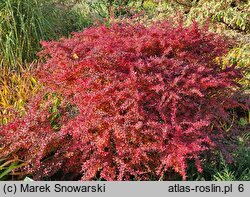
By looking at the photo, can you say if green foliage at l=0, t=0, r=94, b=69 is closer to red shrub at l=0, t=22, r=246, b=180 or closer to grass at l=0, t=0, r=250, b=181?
grass at l=0, t=0, r=250, b=181

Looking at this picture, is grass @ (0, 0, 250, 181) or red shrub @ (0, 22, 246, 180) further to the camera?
grass @ (0, 0, 250, 181)

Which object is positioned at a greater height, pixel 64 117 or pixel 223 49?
pixel 223 49

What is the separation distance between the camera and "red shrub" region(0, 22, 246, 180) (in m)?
3.07

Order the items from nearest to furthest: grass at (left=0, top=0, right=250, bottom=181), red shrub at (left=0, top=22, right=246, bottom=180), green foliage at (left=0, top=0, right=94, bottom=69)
A: red shrub at (left=0, top=22, right=246, bottom=180) < grass at (left=0, top=0, right=250, bottom=181) < green foliage at (left=0, top=0, right=94, bottom=69)

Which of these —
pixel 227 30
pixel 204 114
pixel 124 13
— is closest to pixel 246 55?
pixel 227 30

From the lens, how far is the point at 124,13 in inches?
377

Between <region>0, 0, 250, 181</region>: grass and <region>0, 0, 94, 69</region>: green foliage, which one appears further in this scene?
<region>0, 0, 94, 69</region>: green foliage

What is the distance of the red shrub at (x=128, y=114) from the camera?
3.07 m

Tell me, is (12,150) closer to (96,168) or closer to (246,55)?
(96,168)

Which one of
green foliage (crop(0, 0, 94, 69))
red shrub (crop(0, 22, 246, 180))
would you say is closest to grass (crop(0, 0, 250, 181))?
green foliage (crop(0, 0, 94, 69))

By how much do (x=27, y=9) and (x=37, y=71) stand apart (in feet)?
6.60

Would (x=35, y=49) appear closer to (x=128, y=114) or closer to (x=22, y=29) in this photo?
(x=22, y=29)

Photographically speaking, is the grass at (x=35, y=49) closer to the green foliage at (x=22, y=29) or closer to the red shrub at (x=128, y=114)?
the green foliage at (x=22, y=29)

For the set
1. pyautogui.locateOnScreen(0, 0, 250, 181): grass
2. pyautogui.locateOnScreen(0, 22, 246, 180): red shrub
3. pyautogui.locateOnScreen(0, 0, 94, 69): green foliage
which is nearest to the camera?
pyautogui.locateOnScreen(0, 22, 246, 180): red shrub
